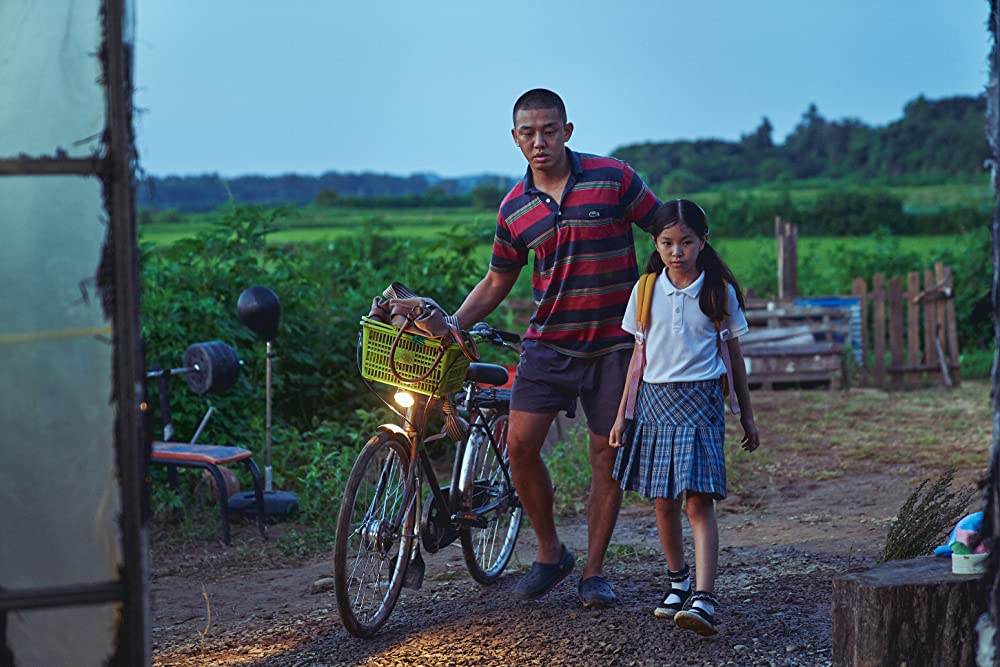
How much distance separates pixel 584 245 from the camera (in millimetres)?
4848

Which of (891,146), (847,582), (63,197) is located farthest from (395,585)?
(891,146)

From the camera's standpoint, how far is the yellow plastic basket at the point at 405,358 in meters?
4.67

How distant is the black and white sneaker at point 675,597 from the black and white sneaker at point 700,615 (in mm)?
124

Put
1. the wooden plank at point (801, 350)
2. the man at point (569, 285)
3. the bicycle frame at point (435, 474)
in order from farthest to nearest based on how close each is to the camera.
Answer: the wooden plank at point (801, 350) → the bicycle frame at point (435, 474) → the man at point (569, 285)

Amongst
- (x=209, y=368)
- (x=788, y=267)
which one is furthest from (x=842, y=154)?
(x=209, y=368)

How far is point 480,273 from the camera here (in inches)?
419

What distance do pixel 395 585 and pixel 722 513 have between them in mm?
3299

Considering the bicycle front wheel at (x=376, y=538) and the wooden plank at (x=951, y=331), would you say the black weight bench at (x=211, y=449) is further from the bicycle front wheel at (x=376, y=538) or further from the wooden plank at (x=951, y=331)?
the wooden plank at (x=951, y=331)

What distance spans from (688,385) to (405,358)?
109 cm

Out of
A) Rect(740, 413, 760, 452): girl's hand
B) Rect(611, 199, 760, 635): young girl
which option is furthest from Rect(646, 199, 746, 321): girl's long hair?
Rect(740, 413, 760, 452): girl's hand

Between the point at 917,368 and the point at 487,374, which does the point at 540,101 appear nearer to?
the point at 487,374

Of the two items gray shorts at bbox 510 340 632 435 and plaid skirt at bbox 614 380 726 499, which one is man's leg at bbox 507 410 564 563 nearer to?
gray shorts at bbox 510 340 632 435

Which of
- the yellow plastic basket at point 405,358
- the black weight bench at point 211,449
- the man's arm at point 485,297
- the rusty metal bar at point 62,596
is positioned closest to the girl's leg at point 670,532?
the yellow plastic basket at point 405,358

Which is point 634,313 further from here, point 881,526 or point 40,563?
point 881,526
